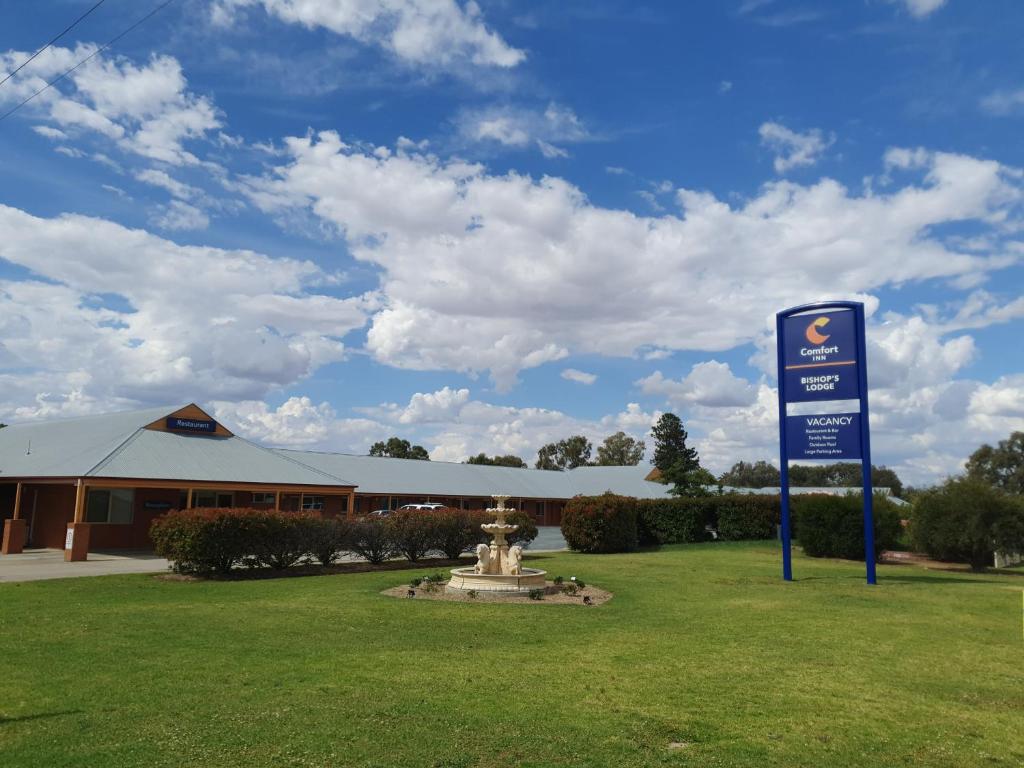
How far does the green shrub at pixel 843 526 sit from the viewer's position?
25.5 meters

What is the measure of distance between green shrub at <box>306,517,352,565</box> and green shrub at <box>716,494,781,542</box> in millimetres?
18786

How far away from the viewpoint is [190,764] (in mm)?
4977

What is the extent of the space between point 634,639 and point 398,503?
36.2m

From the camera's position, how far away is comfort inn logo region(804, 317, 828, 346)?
18641 millimetres

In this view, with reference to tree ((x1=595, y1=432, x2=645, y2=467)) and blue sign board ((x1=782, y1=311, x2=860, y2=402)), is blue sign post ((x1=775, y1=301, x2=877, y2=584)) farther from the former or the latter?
tree ((x1=595, y1=432, x2=645, y2=467))

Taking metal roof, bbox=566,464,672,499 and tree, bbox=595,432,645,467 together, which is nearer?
metal roof, bbox=566,464,672,499

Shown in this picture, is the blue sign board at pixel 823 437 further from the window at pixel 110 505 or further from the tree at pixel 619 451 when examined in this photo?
the tree at pixel 619 451

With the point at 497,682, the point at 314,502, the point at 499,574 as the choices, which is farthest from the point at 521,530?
the point at 314,502

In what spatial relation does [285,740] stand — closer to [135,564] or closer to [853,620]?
[853,620]

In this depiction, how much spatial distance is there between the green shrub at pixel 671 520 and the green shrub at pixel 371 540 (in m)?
13.8

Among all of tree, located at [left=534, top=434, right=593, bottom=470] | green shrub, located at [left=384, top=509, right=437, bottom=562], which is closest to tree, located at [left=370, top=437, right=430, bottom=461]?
tree, located at [left=534, top=434, right=593, bottom=470]

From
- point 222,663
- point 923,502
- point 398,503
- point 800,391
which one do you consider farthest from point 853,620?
point 398,503

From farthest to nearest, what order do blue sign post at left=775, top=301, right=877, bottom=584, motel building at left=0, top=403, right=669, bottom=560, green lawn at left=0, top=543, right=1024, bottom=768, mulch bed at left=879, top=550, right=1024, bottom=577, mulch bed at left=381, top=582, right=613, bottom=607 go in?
mulch bed at left=879, top=550, right=1024, bottom=577, motel building at left=0, top=403, right=669, bottom=560, blue sign post at left=775, top=301, right=877, bottom=584, mulch bed at left=381, top=582, right=613, bottom=607, green lawn at left=0, top=543, right=1024, bottom=768

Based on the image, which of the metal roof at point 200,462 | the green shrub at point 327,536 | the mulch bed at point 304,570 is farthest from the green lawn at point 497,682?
the metal roof at point 200,462
